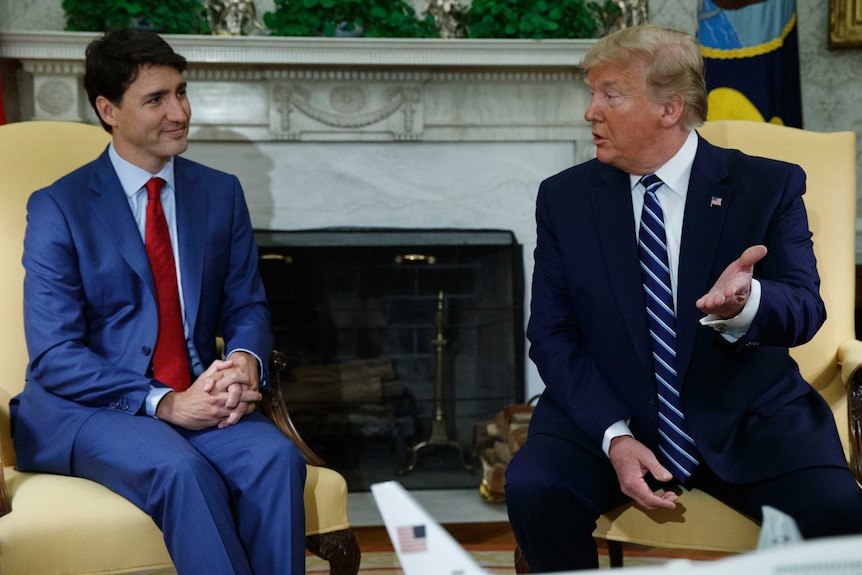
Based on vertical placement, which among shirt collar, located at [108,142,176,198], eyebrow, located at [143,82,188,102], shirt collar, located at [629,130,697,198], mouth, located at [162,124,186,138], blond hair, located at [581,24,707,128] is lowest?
shirt collar, located at [108,142,176,198]

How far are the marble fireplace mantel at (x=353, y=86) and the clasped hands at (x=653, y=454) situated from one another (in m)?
2.05

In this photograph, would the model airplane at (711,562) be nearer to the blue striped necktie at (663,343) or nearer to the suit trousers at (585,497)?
the suit trousers at (585,497)

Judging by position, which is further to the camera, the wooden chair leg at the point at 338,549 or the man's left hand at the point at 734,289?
the wooden chair leg at the point at 338,549

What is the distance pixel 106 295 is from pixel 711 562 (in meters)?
1.66

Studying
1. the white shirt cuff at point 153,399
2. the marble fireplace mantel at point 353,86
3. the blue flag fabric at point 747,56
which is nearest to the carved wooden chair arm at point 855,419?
the white shirt cuff at point 153,399

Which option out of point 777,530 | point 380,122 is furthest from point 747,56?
point 777,530

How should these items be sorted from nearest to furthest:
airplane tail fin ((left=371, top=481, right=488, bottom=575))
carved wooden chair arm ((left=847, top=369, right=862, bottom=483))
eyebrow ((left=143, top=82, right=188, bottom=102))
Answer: airplane tail fin ((left=371, top=481, right=488, bottom=575)) → carved wooden chair arm ((left=847, top=369, right=862, bottom=483)) → eyebrow ((left=143, top=82, right=188, bottom=102))

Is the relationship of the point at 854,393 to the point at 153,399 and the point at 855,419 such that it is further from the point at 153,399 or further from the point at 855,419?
the point at 153,399

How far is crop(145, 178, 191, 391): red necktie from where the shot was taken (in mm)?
2283

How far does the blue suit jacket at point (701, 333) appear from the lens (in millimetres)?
1950

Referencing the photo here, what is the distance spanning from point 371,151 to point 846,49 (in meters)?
1.93

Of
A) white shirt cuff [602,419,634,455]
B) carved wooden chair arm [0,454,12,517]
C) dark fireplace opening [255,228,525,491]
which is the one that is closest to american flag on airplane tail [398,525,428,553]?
white shirt cuff [602,419,634,455]

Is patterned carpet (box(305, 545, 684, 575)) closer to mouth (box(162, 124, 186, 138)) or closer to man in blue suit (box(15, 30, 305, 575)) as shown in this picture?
man in blue suit (box(15, 30, 305, 575))

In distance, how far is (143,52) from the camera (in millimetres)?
2373
